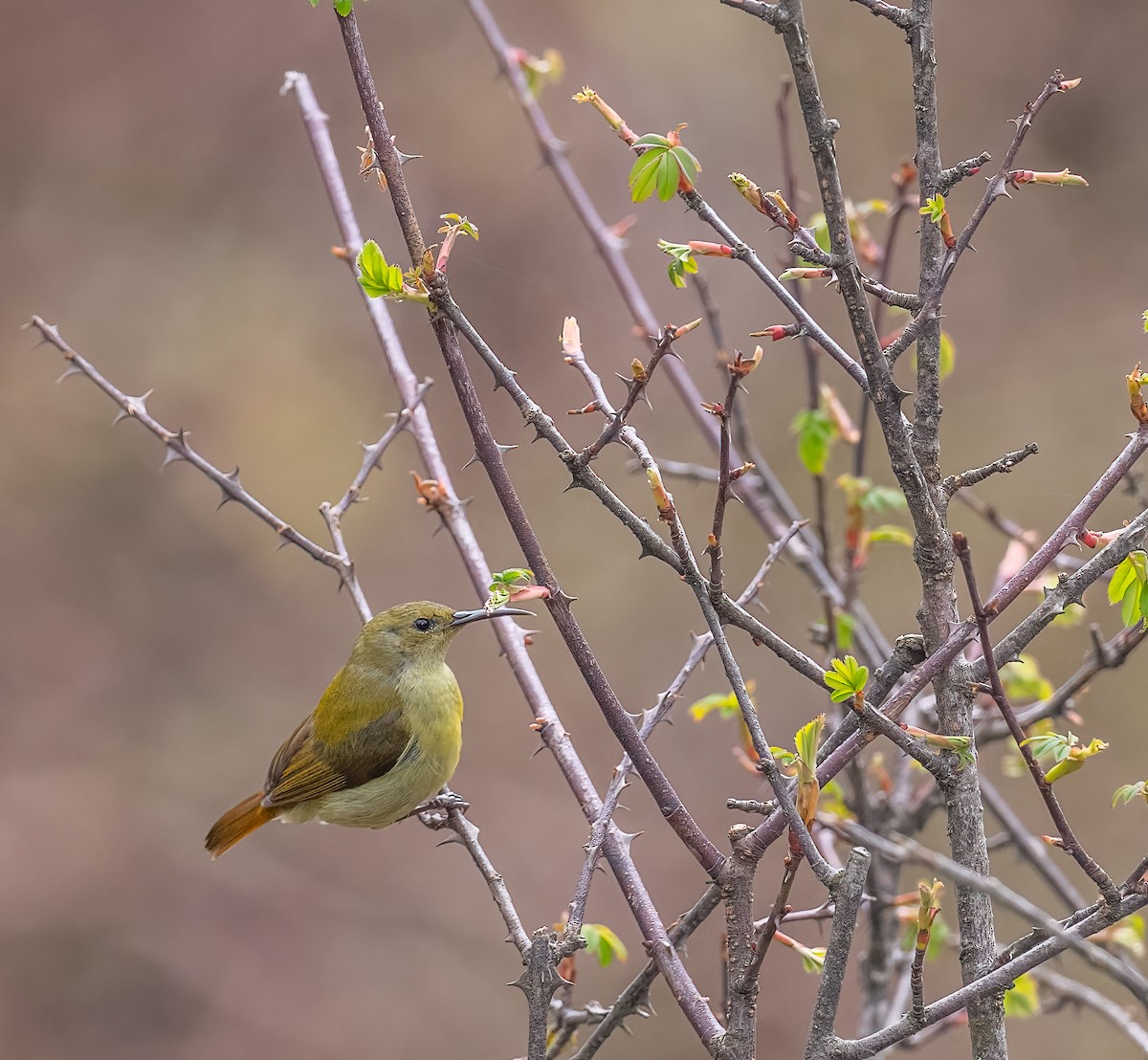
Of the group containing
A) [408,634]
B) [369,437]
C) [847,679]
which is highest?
[369,437]

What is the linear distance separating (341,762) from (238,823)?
512 mm

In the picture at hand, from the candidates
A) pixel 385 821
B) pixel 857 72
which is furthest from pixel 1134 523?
pixel 857 72

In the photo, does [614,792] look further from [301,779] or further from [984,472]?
[301,779]

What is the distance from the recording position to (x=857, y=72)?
8961 mm

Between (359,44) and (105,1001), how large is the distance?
779 centimetres

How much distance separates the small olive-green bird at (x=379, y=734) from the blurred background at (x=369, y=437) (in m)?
3.88

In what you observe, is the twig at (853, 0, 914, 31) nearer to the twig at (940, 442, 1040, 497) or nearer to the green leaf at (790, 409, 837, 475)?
the twig at (940, 442, 1040, 497)

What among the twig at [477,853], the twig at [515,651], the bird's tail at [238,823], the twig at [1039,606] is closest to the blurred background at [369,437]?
the bird's tail at [238,823]

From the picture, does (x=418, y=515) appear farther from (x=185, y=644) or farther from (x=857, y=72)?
(x=857, y=72)

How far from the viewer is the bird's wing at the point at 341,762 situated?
4016mm

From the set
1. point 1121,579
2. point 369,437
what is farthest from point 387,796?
point 369,437

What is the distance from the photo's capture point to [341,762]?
4078 mm

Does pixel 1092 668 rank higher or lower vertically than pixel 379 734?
lower

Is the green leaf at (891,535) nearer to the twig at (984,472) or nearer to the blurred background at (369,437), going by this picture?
the twig at (984,472)
